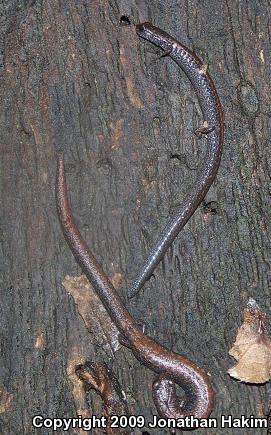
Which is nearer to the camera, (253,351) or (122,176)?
(253,351)

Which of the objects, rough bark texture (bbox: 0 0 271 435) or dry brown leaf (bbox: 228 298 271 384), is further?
rough bark texture (bbox: 0 0 271 435)

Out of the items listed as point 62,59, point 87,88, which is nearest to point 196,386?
point 87,88

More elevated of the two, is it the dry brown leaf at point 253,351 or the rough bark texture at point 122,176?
the rough bark texture at point 122,176

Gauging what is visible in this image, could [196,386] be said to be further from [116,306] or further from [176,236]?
[176,236]

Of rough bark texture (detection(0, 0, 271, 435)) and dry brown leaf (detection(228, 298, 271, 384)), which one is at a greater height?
rough bark texture (detection(0, 0, 271, 435))

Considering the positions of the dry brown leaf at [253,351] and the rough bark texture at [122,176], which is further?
the rough bark texture at [122,176]
